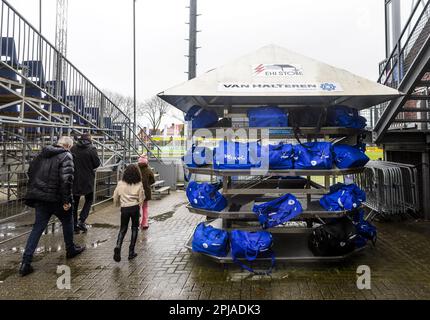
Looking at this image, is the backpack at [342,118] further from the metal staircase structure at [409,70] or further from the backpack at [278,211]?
the metal staircase structure at [409,70]

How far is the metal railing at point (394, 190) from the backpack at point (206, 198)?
4.79 m

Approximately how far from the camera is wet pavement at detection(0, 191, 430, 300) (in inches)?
162

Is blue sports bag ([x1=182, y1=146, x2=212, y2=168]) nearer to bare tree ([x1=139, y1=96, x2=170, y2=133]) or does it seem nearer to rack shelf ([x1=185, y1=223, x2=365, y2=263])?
rack shelf ([x1=185, y1=223, x2=365, y2=263])

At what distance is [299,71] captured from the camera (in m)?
5.01

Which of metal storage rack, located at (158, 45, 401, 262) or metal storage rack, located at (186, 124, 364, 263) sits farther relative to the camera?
metal storage rack, located at (186, 124, 364, 263)

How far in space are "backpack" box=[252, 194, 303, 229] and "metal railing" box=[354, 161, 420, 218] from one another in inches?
169

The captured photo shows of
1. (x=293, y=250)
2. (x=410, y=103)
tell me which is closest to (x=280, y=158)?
(x=293, y=250)

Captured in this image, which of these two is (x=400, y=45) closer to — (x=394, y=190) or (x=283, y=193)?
(x=394, y=190)

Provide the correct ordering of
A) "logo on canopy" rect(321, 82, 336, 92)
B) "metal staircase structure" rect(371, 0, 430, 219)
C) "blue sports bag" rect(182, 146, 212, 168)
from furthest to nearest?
"metal staircase structure" rect(371, 0, 430, 219) < "blue sports bag" rect(182, 146, 212, 168) < "logo on canopy" rect(321, 82, 336, 92)

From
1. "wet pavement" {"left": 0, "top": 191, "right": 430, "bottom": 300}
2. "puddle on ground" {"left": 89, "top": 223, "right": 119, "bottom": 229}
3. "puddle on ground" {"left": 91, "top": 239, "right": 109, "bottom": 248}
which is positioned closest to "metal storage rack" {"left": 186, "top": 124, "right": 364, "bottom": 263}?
"wet pavement" {"left": 0, "top": 191, "right": 430, "bottom": 300}

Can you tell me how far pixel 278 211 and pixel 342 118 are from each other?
5.90ft

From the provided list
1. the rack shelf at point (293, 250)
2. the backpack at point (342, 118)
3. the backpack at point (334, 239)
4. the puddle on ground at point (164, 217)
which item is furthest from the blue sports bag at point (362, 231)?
the puddle on ground at point (164, 217)

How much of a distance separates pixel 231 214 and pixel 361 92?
255cm
